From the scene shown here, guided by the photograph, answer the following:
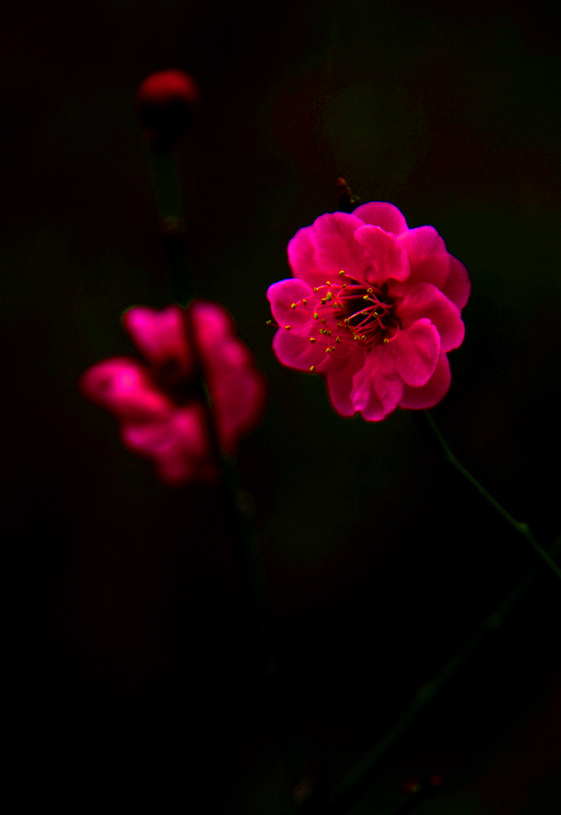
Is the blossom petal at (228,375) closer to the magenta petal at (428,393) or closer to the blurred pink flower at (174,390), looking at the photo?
the blurred pink flower at (174,390)

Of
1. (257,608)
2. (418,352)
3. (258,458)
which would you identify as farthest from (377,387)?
(258,458)

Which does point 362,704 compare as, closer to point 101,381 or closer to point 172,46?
point 101,381

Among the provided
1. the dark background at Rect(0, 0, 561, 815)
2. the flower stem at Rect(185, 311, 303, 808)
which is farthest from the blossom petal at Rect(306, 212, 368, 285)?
the dark background at Rect(0, 0, 561, 815)

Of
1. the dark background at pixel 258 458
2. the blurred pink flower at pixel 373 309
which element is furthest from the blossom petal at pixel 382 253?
the dark background at pixel 258 458

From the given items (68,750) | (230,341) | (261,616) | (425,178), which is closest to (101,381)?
(230,341)

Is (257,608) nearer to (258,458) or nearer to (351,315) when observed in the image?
(351,315)
